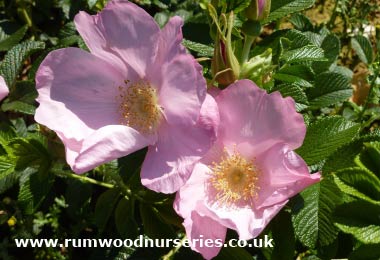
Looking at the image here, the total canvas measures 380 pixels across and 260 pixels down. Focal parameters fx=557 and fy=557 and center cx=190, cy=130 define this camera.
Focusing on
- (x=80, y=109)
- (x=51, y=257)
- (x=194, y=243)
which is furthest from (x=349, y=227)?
(x=51, y=257)

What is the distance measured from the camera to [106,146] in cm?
122

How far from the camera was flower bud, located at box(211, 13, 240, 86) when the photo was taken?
4.12ft

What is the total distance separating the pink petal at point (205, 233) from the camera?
1272 mm

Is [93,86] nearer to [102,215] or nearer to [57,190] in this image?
[102,215]

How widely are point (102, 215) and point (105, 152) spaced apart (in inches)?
20.0

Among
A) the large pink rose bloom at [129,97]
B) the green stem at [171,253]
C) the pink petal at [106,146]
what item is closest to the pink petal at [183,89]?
the large pink rose bloom at [129,97]

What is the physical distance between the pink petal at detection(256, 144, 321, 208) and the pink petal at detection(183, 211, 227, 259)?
12 cm

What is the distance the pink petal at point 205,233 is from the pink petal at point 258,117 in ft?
0.74

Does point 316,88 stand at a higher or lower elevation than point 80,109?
lower

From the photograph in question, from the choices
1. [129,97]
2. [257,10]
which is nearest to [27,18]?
[129,97]

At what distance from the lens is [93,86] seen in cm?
143

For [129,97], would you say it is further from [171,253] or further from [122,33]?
[171,253]

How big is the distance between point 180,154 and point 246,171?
0.27 metres

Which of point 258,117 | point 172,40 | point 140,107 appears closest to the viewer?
point 172,40
